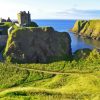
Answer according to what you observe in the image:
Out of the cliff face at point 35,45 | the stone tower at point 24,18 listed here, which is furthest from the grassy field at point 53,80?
the stone tower at point 24,18

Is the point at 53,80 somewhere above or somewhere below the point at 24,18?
below

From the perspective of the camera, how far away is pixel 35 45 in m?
91.2

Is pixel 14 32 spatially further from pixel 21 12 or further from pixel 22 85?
pixel 22 85

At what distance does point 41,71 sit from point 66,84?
11827 millimetres

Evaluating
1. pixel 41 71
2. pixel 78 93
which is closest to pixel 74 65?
pixel 41 71

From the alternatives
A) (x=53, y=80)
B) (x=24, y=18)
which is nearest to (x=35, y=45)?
(x=24, y=18)

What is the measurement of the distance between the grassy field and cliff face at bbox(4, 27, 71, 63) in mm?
7611

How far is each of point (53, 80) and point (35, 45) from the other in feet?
88.5

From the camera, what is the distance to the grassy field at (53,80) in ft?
172

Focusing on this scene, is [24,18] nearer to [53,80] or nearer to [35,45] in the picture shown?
[35,45]

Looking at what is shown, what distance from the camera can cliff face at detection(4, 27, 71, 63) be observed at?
88.8 metres

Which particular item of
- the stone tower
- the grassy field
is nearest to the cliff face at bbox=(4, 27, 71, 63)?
the grassy field

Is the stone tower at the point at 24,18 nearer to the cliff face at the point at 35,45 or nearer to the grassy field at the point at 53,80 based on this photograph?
the cliff face at the point at 35,45

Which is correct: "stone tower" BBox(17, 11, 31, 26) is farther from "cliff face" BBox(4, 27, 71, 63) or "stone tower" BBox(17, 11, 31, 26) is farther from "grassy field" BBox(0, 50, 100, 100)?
"grassy field" BBox(0, 50, 100, 100)
